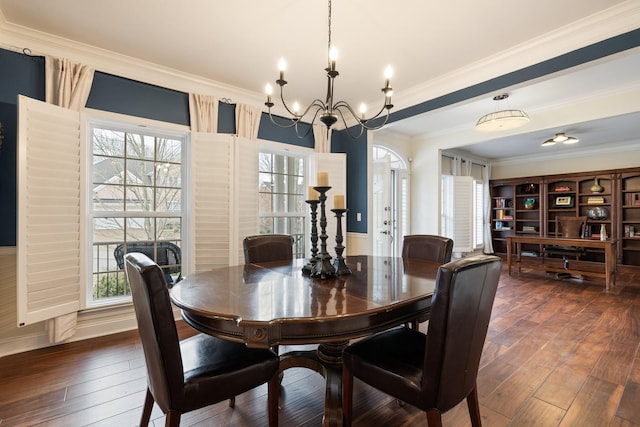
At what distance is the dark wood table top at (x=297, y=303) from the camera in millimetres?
1112

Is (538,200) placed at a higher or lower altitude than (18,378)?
higher

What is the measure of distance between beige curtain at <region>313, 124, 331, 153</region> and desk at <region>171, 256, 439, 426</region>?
7.78 feet

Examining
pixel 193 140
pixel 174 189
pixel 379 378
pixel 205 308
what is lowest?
pixel 379 378

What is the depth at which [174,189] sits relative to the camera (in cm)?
314

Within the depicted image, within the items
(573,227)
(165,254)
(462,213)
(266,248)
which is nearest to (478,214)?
(462,213)

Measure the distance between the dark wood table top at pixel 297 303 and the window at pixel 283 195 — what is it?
192 centimetres

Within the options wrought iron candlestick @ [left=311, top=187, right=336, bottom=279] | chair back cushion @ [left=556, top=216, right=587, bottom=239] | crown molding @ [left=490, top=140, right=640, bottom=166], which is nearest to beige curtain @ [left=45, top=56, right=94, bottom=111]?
wrought iron candlestick @ [left=311, top=187, right=336, bottom=279]

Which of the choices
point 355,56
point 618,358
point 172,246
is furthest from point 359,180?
point 618,358

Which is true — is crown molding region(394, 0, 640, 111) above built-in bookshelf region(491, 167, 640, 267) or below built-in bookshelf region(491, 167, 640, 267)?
above

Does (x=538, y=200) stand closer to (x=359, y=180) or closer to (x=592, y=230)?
(x=592, y=230)

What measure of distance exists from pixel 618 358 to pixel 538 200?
617 cm

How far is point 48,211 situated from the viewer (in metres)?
2.27

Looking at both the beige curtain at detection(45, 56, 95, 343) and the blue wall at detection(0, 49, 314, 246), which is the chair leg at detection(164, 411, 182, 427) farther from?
the blue wall at detection(0, 49, 314, 246)

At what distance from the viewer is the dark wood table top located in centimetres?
111
